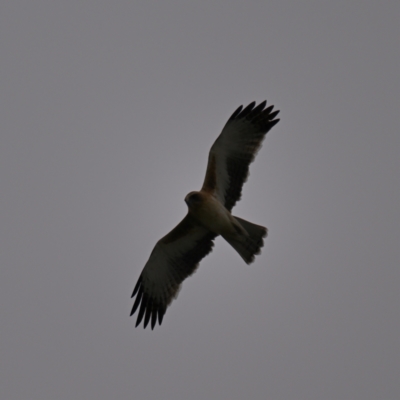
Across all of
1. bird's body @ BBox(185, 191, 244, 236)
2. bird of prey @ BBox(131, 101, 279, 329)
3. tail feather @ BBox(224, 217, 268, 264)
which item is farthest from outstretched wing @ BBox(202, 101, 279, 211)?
tail feather @ BBox(224, 217, 268, 264)

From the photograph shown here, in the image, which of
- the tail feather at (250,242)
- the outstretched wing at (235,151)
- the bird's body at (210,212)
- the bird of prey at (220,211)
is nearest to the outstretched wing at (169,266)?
the bird of prey at (220,211)

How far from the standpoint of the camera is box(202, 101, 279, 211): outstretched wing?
10555mm

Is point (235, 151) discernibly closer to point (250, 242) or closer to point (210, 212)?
point (210, 212)

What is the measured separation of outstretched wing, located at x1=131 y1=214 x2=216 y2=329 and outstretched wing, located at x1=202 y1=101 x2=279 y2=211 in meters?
0.64

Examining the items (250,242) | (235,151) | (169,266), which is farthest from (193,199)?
(169,266)

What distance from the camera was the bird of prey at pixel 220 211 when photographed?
10.5 metres

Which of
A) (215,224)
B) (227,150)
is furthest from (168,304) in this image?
(227,150)

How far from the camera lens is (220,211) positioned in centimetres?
1038

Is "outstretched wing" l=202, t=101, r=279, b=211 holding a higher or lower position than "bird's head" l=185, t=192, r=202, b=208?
higher

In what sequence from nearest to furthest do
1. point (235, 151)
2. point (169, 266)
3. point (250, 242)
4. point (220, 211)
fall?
1. point (220, 211)
2. point (235, 151)
3. point (250, 242)
4. point (169, 266)

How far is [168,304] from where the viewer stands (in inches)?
447

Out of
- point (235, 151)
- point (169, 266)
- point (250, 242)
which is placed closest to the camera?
point (235, 151)

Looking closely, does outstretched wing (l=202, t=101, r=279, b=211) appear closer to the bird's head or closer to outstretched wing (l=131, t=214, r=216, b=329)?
the bird's head

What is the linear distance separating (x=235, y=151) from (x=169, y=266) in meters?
2.08
